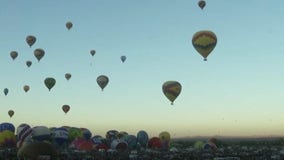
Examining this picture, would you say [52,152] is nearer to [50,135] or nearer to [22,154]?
[22,154]

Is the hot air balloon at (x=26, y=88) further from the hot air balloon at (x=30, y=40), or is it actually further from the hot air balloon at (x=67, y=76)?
the hot air balloon at (x=30, y=40)

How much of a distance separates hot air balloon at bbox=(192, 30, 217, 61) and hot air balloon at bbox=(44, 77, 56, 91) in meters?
17.9

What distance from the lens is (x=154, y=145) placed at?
5725 centimetres

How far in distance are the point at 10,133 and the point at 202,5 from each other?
24.3m

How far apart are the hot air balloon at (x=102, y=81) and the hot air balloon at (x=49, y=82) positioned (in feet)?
16.6

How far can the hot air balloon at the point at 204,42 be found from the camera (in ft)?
124

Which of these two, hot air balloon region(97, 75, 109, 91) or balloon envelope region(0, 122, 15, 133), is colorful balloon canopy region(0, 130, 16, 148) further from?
hot air balloon region(97, 75, 109, 91)

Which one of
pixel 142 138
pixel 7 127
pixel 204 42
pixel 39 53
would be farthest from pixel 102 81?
pixel 204 42

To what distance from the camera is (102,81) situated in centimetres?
4847

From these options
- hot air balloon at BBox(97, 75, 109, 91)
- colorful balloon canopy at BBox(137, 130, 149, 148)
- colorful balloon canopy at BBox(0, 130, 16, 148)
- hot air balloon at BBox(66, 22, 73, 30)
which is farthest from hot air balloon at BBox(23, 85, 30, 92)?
colorful balloon canopy at BBox(137, 130, 149, 148)

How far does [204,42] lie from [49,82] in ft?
63.2

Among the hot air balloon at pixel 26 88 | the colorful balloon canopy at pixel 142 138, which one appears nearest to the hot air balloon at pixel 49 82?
the hot air balloon at pixel 26 88

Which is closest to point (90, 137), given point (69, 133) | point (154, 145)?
point (69, 133)

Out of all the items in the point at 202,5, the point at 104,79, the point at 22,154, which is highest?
the point at 202,5
